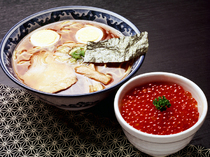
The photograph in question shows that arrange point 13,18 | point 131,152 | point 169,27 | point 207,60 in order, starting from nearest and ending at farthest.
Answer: point 131,152 → point 207,60 → point 169,27 → point 13,18

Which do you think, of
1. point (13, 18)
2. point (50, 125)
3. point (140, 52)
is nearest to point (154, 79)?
point (140, 52)

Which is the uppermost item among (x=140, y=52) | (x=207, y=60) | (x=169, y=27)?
(x=140, y=52)

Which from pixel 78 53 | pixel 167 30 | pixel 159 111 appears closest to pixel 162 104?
pixel 159 111

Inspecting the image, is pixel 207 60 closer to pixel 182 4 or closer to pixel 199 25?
pixel 199 25

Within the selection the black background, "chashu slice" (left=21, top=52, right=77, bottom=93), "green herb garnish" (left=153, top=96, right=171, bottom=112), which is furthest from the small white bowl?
"chashu slice" (left=21, top=52, right=77, bottom=93)

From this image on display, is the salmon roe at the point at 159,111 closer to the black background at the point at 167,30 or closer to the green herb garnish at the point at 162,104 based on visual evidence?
Result: the green herb garnish at the point at 162,104

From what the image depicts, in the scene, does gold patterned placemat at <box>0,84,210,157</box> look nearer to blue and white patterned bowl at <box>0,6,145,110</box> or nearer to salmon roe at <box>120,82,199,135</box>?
blue and white patterned bowl at <box>0,6,145,110</box>
